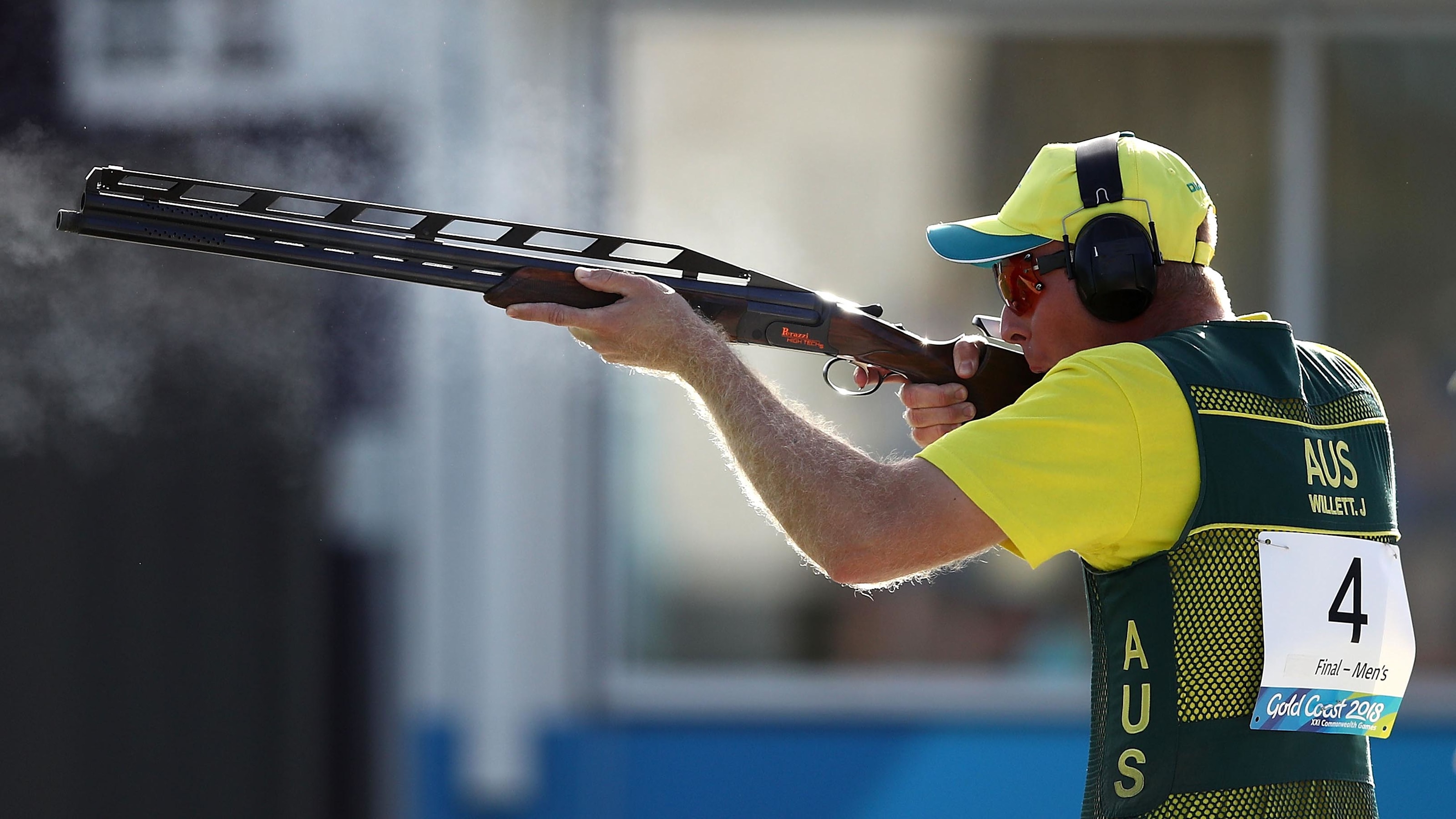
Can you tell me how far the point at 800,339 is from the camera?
252 cm

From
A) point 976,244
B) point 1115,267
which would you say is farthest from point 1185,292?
point 976,244

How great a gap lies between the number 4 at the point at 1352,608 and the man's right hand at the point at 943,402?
81 cm

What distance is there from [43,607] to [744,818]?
2.78 metres

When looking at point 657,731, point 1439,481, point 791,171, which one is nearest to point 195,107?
point 791,171

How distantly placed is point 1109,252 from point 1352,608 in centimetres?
62

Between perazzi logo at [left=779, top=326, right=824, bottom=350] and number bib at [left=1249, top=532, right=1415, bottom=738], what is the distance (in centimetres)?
96

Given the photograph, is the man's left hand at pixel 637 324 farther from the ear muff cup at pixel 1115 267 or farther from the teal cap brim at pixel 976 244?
the ear muff cup at pixel 1115 267

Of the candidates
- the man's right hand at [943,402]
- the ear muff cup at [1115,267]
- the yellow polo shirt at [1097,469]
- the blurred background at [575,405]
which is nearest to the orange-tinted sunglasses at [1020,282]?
the ear muff cup at [1115,267]

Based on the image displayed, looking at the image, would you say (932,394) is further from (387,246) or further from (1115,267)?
(387,246)

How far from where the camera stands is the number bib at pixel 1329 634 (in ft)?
5.97

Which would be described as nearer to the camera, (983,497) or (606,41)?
(983,497)

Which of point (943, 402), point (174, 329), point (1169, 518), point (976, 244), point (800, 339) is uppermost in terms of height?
point (174, 329)

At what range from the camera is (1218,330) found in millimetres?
1914

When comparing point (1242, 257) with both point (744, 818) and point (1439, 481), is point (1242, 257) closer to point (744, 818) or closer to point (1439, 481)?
point (1439, 481)
